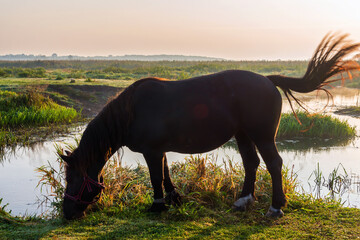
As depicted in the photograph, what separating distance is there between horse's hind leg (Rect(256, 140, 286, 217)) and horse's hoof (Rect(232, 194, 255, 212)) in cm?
→ 35

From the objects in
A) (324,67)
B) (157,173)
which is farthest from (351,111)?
(157,173)

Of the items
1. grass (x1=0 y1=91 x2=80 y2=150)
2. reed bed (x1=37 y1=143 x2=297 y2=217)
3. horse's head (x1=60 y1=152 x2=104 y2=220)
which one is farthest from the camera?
grass (x1=0 y1=91 x2=80 y2=150)

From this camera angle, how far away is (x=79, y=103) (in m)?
16.0

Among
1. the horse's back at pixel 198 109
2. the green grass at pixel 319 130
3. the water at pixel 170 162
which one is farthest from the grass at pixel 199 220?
the green grass at pixel 319 130

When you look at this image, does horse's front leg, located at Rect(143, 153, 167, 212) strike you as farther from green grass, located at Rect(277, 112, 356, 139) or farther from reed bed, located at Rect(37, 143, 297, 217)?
green grass, located at Rect(277, 112, 356, 139)

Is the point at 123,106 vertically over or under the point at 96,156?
over

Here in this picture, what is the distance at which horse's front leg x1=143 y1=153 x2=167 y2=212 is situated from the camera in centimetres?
395

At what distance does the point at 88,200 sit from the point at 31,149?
6.16m

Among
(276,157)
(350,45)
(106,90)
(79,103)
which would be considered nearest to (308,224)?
(276,157)

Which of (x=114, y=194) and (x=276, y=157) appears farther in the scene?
(x=114, y=194)

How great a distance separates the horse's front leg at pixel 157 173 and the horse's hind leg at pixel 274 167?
1269mm

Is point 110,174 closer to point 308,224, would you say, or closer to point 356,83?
point 308,224

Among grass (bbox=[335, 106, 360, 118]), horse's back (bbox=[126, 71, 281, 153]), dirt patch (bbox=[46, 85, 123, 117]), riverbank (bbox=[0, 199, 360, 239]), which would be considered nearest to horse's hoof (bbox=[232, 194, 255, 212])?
riverbank (bbox=[0, 199, 360, 239])

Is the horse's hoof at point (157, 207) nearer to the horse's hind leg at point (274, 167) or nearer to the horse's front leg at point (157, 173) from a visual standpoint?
the horse's front leg at point (157, 173)
